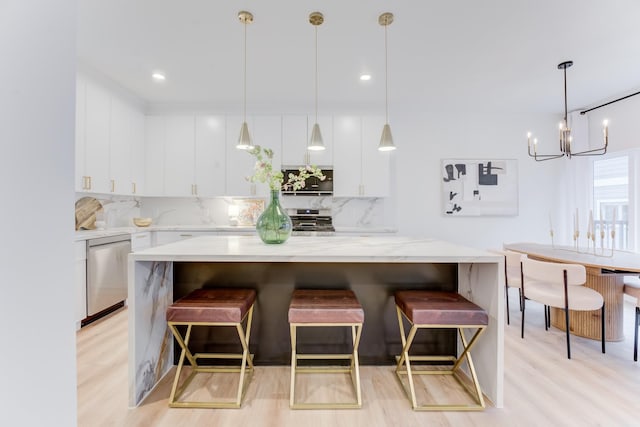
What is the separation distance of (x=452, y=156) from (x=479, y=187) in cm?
59

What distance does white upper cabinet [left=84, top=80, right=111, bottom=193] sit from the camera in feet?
10.4

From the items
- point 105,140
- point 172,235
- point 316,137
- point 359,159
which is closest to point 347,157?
point 359,159

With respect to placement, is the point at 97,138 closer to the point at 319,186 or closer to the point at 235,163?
the point at 235,163

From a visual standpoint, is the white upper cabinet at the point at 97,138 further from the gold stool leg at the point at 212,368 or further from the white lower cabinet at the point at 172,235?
the gold stool leg at the point at 212,368

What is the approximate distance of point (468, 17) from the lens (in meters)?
2.31

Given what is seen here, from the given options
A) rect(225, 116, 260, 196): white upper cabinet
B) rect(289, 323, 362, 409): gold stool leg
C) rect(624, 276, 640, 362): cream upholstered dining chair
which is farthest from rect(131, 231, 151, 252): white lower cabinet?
rect(624, 276, 640, 362): cream upholstered dining chair

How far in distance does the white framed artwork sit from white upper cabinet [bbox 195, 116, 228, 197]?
3172 mm

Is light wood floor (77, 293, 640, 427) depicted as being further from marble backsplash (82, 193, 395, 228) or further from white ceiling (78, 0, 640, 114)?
white ceiling (78, 0, 640, 114)

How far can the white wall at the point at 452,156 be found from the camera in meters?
4.50

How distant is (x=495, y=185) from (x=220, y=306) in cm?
428

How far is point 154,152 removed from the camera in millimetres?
4238

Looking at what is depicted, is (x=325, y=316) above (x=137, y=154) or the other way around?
the other way around

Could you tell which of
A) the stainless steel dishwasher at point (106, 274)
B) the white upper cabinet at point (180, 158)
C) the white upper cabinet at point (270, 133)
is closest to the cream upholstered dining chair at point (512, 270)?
the white upper cabinet at point (270, 133)

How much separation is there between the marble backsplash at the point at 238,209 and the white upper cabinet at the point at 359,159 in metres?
0.28
